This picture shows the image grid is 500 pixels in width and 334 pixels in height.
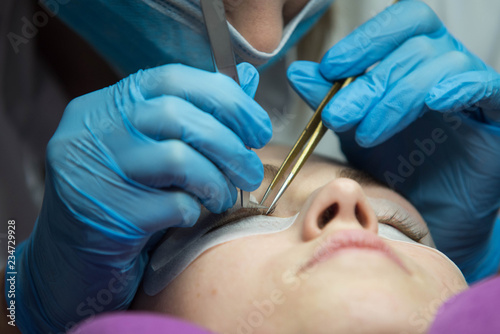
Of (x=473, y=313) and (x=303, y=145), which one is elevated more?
(x=473, y=313)

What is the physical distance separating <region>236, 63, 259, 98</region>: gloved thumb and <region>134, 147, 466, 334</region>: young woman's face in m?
0.31

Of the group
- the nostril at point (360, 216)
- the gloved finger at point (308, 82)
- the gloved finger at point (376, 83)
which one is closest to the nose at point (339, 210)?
the nostril at point (360, 216)

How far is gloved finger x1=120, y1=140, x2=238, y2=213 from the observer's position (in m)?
0.90

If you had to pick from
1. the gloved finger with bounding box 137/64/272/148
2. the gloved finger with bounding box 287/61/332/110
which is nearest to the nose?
the gloved finger with bounding box 137/64/272/148

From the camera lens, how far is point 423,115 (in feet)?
4.61

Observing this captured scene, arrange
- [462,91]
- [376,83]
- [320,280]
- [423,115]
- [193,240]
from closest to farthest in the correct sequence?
1. [320,280]
2. [193,240]
3. [462,91]
4. [376,83]
5. [423,115]

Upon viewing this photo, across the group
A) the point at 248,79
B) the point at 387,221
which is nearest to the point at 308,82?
the point at 248,79

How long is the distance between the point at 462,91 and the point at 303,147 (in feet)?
1.42

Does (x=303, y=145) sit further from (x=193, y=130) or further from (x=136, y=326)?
(x=136, y=326)

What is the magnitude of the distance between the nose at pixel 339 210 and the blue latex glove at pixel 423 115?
367 mm

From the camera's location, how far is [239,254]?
92cm

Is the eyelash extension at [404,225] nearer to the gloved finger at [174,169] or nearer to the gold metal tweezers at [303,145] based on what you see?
the gold metal tweezers at [303,145]

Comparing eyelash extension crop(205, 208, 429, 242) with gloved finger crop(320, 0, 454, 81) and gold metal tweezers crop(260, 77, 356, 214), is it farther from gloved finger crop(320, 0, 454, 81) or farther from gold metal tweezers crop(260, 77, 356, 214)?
gloved finger crop(320, 0, 454, 81)

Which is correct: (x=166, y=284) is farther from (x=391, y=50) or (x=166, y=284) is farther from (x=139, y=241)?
(x=391, y=50)
